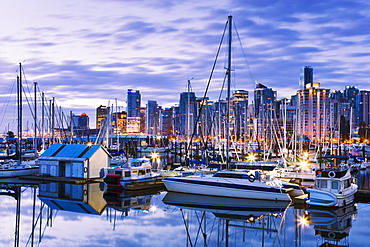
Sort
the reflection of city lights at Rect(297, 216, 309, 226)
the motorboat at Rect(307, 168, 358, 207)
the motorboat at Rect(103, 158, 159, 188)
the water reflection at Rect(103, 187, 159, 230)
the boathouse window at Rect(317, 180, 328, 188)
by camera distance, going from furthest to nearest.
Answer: the motorboat at Rect(103, 158, 159, 188) < the boathouse window at Rect(317, 180, 328, 188) < the motorboat at Rect(307, 168, 358, 207) < the water reflection at Rect(103, 187, 159, 230) < the reflection of city lights at Rect(297, 216, 309, 226)

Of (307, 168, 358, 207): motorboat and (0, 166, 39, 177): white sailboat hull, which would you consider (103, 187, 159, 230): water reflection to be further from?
(0, 166, 39, 177): white sailboat hull

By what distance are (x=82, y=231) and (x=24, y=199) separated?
38.1ft

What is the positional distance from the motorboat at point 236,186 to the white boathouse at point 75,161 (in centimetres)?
1116

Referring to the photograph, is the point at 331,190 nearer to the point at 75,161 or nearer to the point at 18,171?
the point at 75,161

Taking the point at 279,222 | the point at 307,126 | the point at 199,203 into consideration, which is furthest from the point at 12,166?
the point at 307,126

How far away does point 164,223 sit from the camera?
24406 millimetres

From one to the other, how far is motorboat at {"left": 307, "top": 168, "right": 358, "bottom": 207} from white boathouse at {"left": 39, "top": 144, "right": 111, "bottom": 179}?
21075mm

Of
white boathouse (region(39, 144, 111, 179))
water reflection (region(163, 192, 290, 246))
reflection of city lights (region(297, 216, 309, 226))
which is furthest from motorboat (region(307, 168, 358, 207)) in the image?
white boathouse (region(39, 144, 111, 179))

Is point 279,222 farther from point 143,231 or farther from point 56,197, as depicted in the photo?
point 56,197

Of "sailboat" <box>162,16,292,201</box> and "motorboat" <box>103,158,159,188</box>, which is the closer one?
"sailboat" <box>162,16,292,201</box>

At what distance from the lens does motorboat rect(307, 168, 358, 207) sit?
27906mm

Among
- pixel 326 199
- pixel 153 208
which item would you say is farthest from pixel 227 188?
pixel 326 199

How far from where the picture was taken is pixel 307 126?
198m

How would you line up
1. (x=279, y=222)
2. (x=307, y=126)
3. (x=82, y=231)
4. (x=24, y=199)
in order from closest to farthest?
(x=82, y=231) < (x=279, y=222) < (x=24, y=199) < (x=307, y=126)
